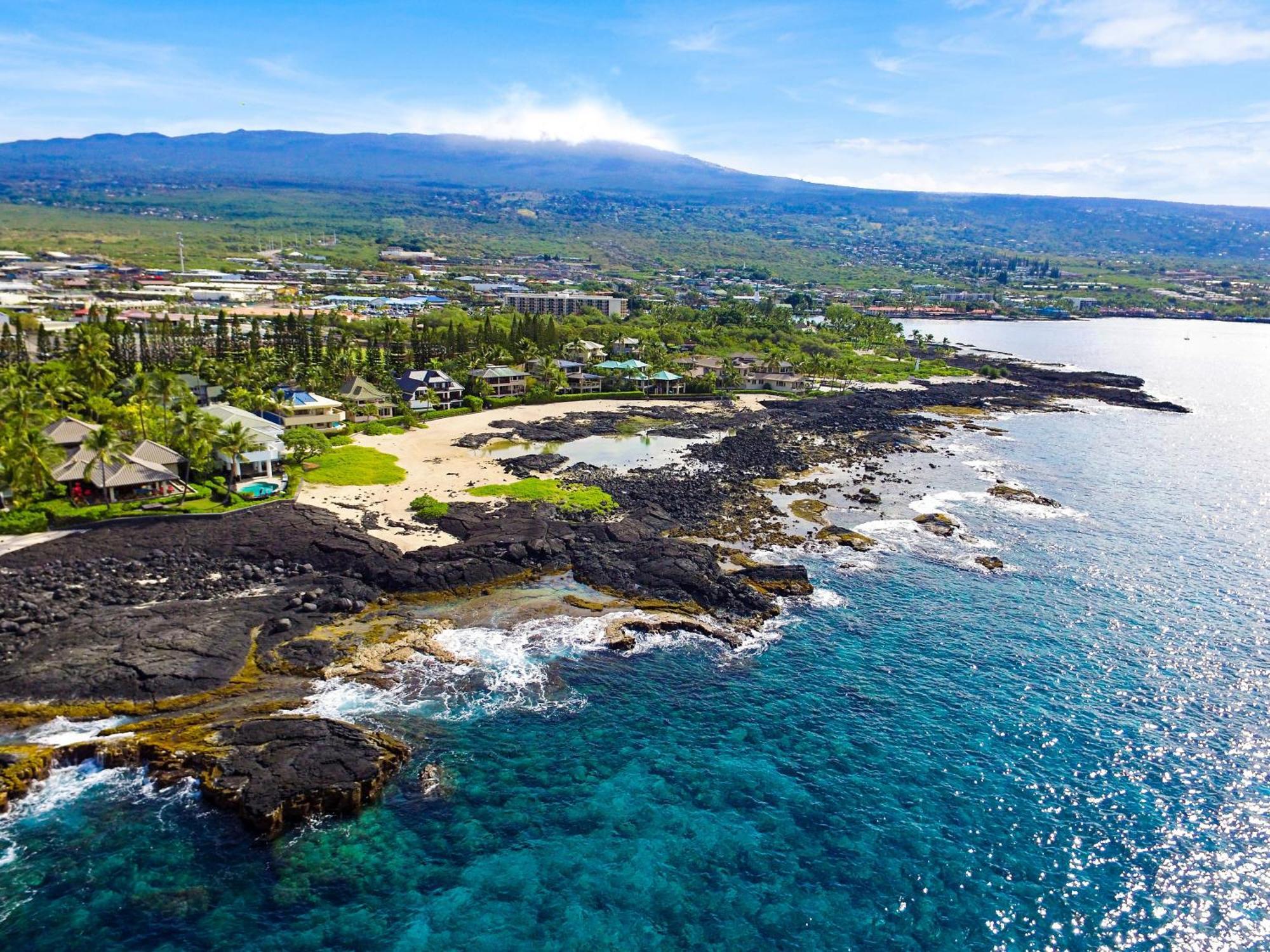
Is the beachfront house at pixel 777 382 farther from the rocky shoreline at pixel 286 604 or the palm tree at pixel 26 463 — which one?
the palm tree at pixel 26 463

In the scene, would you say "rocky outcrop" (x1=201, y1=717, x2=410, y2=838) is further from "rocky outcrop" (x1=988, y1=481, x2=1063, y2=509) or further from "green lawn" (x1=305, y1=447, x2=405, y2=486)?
"rocky outcrop" (x1=988, y1=481, x2=1063, y2=509)

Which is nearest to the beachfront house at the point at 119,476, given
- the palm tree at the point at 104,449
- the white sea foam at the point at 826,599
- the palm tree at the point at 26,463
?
the palm tree at the point at 104,449

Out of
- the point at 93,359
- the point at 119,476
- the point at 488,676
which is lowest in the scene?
the point at 488,676

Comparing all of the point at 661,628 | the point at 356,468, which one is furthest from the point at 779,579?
the point at 356,468

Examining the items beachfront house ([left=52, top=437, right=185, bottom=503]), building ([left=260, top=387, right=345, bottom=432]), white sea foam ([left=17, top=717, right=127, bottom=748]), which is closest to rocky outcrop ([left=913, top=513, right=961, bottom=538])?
white sea foam ([left=17, top=717, right=127, bottom=748])

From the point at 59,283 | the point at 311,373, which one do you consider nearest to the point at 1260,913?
the point at 311,373

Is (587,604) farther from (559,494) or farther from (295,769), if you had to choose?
(295,769)
